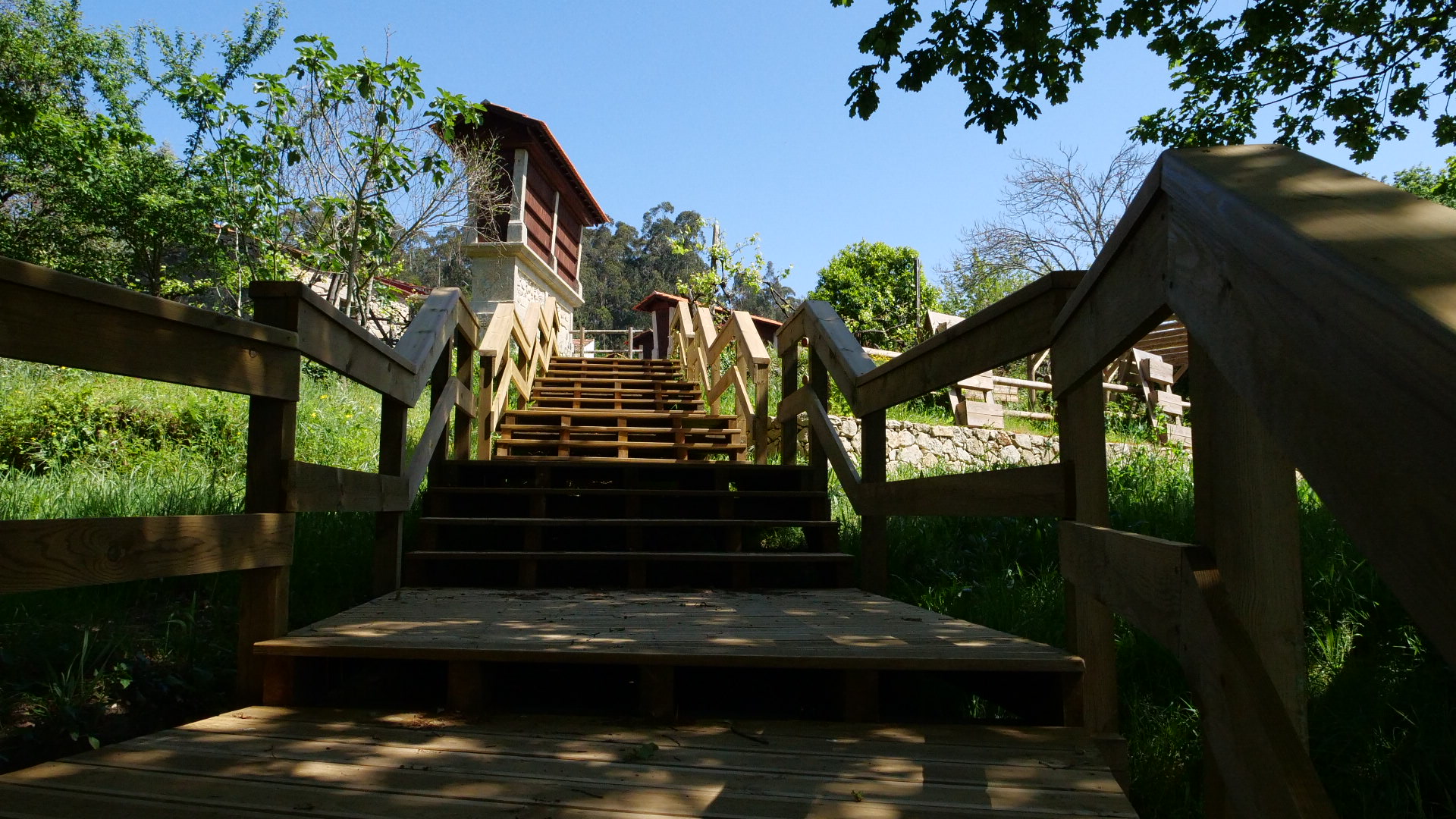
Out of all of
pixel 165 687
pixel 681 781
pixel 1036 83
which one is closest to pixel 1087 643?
pixel 681 781

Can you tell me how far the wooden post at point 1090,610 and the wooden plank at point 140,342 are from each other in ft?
6.55

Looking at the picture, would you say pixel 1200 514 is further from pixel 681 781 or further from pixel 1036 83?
pixel 1036 83

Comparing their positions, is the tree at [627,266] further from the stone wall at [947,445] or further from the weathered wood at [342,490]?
the weathered wood at [342,490]

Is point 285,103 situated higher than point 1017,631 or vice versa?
point 285,103

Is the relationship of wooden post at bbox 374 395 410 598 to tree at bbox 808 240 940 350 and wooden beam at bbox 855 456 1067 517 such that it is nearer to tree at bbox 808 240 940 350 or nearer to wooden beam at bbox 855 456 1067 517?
wooden beam at bbox 855 456 1067 517

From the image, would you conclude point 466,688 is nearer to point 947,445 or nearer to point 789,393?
point 789,393

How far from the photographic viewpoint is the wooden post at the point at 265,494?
2.28 meters

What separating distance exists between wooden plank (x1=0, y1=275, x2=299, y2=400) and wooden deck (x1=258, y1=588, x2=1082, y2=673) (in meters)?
0.67

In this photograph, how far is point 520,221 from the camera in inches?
640

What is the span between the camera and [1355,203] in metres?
0.98

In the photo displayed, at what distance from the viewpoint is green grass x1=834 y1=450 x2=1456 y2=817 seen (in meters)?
2.42

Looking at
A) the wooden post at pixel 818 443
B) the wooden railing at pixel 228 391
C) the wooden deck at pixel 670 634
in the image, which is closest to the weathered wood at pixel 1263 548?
the wooden deck at pixel 670 634

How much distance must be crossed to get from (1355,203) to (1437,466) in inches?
15.9

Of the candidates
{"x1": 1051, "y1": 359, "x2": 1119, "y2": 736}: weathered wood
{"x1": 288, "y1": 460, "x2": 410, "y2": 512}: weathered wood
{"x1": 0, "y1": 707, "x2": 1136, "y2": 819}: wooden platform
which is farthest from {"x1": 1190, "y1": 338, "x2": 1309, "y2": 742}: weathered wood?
{"x1": 288, "y1": 460, "x2": 410, "y2": 512}: weathered wood
